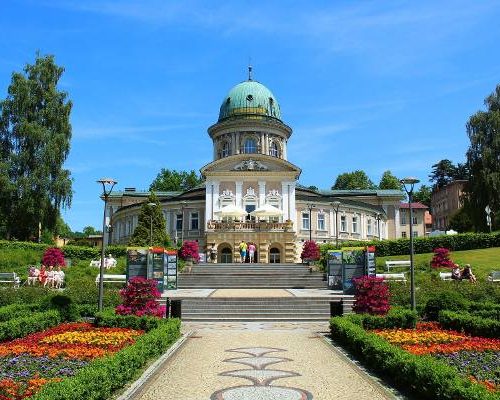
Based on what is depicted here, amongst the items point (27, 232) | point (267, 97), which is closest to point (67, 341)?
point (27, 232)

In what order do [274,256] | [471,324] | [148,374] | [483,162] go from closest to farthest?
1. [148,374]
2. [471,324]
3. [274,256]
4. [483,162]

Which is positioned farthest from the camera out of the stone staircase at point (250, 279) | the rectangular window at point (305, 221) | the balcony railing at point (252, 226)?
the rectangular window at point (305, 221)

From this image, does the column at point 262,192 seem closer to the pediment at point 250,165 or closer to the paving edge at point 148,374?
the pediment at point 250,165

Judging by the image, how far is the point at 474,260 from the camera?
39.9 m

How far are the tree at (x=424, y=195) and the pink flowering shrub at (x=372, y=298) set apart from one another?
358 ft

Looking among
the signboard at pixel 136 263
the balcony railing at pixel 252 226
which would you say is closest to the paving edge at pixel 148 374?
the signboard at pixel 136 263

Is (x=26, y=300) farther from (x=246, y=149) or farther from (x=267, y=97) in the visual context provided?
(x=267, y=97)

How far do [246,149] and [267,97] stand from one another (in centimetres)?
875

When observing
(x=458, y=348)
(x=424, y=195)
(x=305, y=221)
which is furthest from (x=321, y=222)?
(x=424, y=195)

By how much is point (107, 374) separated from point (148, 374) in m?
2.08

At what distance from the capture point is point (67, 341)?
561 inches

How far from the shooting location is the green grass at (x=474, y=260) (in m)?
35.0

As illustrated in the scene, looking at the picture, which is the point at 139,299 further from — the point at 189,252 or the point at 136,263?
the point at 189,252

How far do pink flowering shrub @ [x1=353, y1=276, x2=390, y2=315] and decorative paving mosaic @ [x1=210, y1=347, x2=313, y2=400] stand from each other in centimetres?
489
